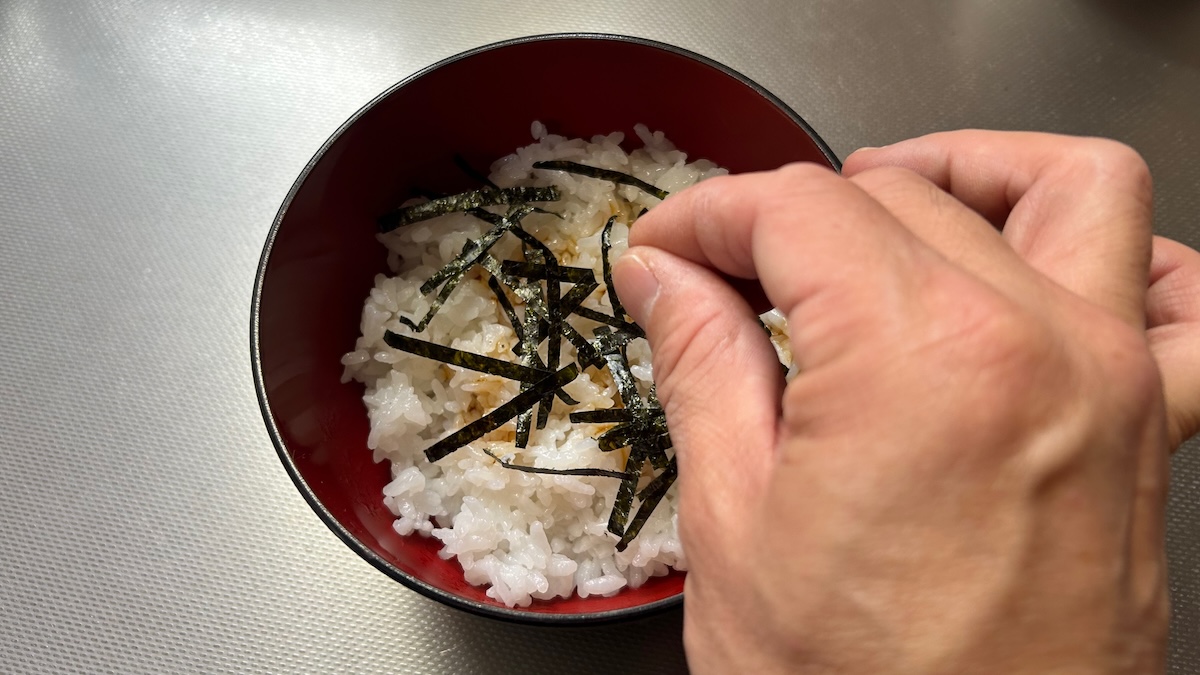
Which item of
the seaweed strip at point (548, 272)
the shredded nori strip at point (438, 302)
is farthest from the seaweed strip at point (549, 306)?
the shredded nori strip at point (438, 302)

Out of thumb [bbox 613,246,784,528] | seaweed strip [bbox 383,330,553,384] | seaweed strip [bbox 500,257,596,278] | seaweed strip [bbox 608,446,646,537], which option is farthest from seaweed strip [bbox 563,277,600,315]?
thumb [bbox 613,246,784,528]

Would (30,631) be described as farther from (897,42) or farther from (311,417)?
(897,42)

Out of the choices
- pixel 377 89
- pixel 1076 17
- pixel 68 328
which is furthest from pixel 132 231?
pixel 1076 17

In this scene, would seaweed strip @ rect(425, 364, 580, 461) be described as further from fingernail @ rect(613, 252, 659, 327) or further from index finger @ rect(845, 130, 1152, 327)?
index finger @ rect(845, 130, 1152, 327)

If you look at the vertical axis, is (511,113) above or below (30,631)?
above

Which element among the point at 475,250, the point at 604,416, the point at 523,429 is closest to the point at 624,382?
the point at 604,416

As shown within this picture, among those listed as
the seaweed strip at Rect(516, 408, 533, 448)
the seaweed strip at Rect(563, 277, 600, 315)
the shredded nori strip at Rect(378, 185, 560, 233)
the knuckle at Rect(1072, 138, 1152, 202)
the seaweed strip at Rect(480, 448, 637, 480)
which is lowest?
the seaweed strip at Rect(480, 448, 637, 480)
